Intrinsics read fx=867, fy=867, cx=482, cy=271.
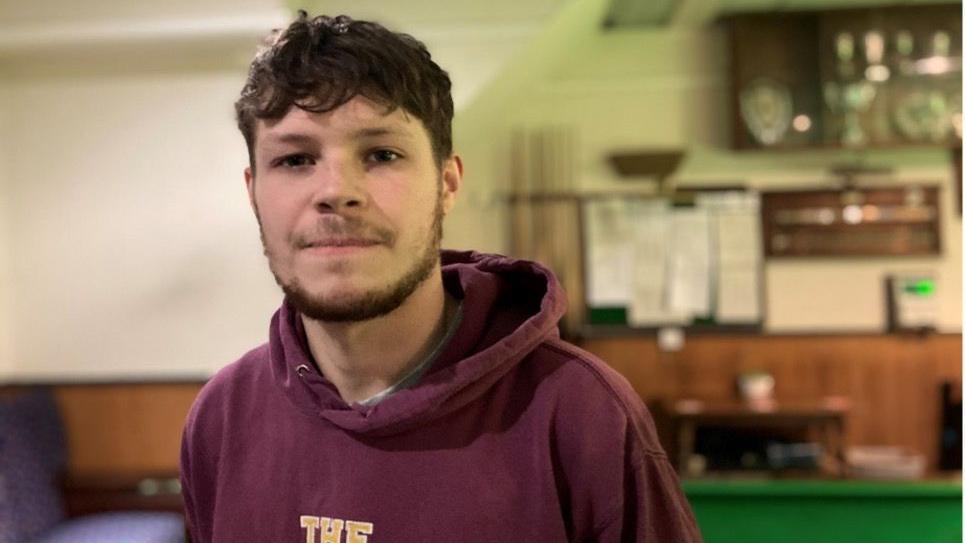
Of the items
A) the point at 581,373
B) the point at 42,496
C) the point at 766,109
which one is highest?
the point at 766,109

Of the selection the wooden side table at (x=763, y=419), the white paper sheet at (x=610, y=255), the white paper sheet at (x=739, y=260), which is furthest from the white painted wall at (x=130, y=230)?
the white paper sheet at (x=739, y=260)

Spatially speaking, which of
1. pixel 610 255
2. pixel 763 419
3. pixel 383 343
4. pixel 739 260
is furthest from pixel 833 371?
pixel 383 343

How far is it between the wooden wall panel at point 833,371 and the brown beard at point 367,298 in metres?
3.27

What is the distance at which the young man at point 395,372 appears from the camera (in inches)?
43.5

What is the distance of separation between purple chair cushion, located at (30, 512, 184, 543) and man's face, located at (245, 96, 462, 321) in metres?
2.54

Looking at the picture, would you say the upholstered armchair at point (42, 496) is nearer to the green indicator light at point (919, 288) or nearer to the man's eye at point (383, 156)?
the man's eye at point (383, 156)

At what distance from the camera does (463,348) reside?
1222 millimetres

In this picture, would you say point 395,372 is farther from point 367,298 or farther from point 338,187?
point 338,187

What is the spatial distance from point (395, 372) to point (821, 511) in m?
2.52

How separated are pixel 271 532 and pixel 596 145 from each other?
3477 millimetres

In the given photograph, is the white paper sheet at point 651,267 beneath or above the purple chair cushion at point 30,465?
above

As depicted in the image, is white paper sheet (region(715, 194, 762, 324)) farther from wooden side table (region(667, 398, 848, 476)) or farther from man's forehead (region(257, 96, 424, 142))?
man's forehead (region(257, 96, 424, 142))

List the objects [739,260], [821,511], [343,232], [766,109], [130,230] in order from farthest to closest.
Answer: [739,260]
[766,109]
[130,230]
[821,511]
[343,232]

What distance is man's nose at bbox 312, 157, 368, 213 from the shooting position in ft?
3.55
